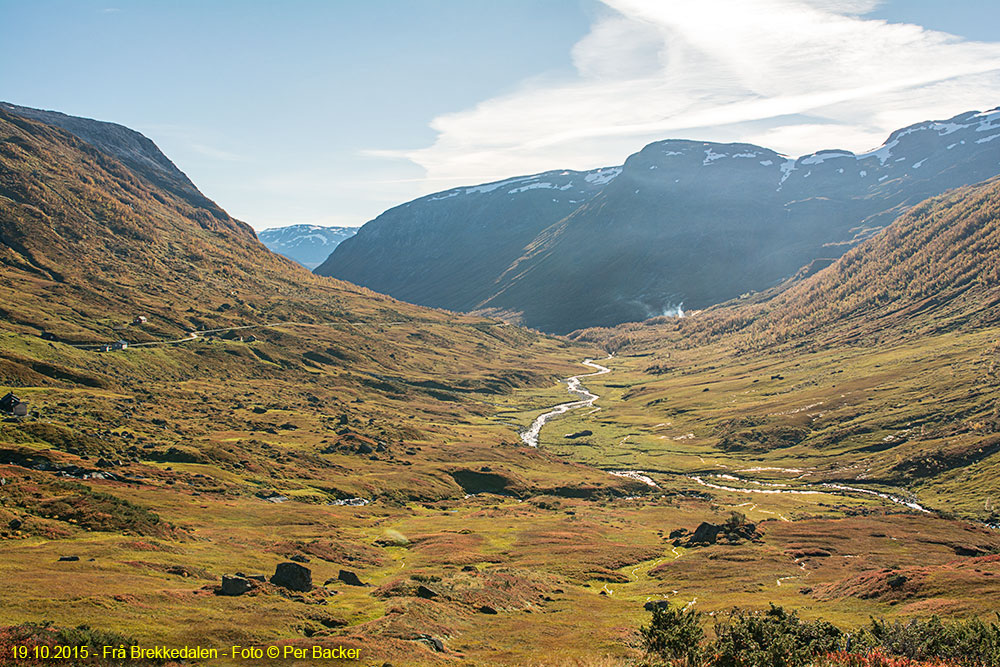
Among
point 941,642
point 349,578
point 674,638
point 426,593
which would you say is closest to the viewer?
point 941,642

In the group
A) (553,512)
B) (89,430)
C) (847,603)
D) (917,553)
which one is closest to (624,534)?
(553,512)

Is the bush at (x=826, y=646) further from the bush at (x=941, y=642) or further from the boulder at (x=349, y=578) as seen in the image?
the boulder at (x=349, y=578)

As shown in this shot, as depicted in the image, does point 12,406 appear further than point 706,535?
Yes

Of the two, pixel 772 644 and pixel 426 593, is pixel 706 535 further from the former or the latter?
pixel 772 644

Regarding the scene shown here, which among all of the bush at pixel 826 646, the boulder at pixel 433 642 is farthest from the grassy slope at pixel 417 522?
the bush at pixel 826 646

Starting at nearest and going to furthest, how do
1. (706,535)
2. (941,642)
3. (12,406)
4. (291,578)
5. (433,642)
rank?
(941,642) < (433,642) < (291,578) < (706,535) < (12,406)

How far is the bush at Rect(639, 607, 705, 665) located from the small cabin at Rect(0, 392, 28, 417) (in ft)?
385

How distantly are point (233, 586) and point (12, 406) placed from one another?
9255cm

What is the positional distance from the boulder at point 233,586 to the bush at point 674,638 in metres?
29.7

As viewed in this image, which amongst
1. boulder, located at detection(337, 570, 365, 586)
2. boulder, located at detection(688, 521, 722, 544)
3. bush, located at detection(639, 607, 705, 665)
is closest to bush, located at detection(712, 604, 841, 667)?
bush, located at detection(639, 607, 705, 665)

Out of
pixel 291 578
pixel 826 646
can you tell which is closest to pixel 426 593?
pixel 291 578

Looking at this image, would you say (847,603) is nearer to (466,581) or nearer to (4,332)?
(466,581)

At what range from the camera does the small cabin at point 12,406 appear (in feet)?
368

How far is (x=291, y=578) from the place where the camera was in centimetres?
5291
